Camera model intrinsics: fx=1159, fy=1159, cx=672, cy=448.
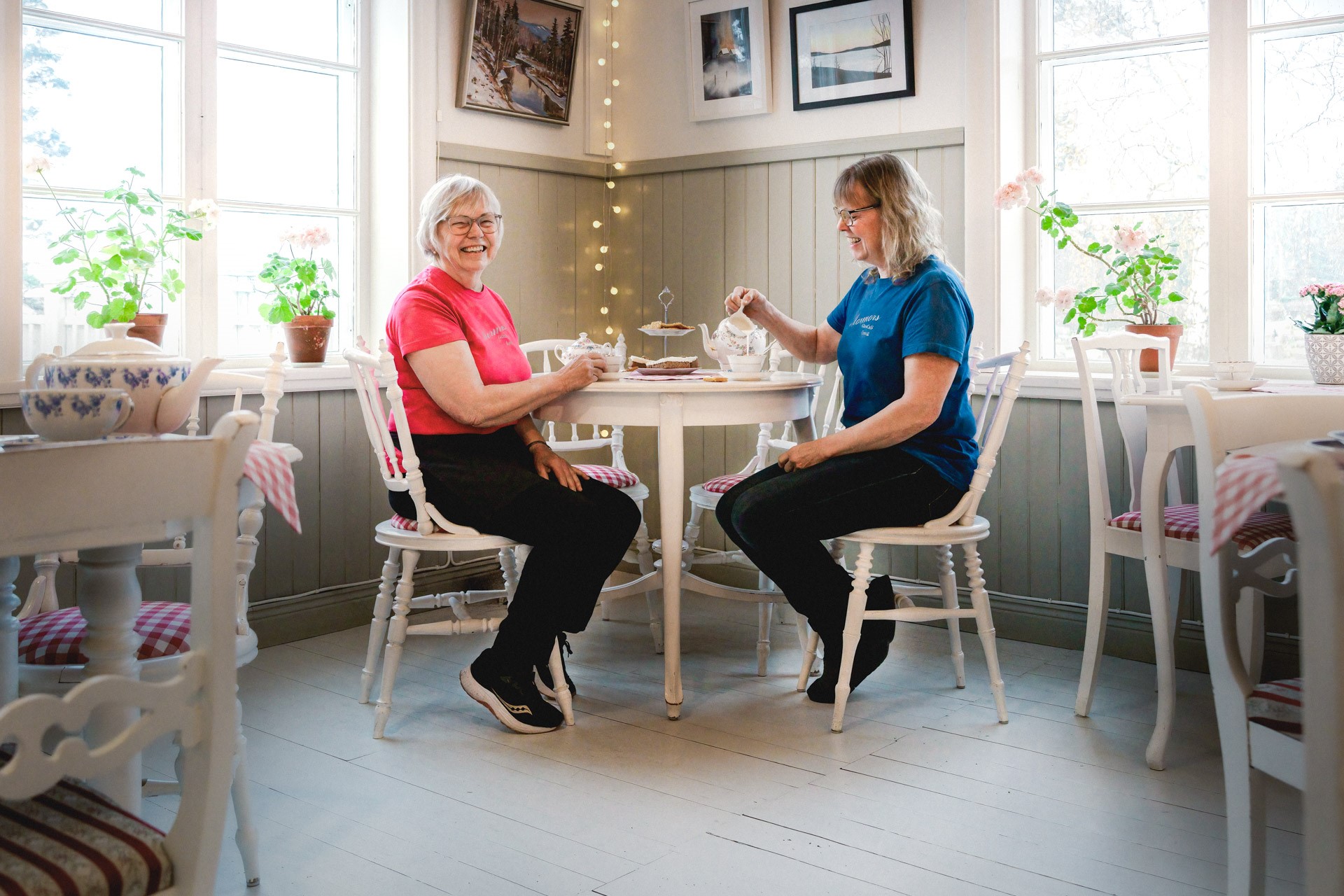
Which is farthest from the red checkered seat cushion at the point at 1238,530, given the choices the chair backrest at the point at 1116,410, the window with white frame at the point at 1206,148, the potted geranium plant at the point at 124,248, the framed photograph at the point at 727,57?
the potted geranium plant at the point at 124,248

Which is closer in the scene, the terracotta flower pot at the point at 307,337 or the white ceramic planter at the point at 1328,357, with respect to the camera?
the white ceramic planter at the point at 1328,357

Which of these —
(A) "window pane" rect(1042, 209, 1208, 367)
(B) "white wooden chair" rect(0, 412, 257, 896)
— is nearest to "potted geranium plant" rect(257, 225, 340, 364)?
(A) "window pane" rect(1042, 209, 1208, 367)

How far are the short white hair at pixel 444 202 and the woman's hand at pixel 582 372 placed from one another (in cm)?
44

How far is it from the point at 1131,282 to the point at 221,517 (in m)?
2.72

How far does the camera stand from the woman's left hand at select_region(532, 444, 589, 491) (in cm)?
265

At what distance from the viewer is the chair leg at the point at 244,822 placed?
1822mm

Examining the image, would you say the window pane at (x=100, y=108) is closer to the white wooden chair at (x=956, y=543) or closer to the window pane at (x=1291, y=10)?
the white wooden chair at (x=956, y=543)

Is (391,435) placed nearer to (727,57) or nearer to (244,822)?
(244,822)

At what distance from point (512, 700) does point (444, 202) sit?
1.16 metres

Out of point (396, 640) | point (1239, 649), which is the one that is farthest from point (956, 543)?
point (396, 640)

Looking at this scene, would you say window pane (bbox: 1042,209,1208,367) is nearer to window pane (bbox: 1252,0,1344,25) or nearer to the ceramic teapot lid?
window pane (bbox: 1252,0,1344,25)

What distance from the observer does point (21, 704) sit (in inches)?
37.6

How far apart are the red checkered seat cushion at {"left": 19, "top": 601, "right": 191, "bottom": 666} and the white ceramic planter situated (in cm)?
242

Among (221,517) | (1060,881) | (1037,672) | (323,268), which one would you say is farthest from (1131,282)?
(221,517)
